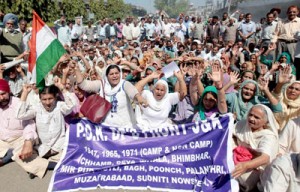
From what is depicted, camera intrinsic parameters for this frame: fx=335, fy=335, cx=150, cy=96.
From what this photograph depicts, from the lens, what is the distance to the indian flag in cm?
477

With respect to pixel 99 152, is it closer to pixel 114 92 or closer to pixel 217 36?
pixel 114 92

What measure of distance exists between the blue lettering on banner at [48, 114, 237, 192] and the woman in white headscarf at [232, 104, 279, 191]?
0.21m

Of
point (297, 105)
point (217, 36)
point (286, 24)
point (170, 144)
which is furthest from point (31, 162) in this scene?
point (217, 36)

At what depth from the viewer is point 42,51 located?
482 centimetres

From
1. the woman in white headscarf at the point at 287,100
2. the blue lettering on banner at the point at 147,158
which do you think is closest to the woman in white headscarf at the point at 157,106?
the blue lettering on banner at the point at 147,158

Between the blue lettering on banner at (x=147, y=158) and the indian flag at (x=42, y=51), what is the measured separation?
1000 millimetres

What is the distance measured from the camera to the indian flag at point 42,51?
4766mm

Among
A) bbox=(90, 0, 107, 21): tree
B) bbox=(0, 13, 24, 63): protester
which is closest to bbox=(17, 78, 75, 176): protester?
bbox=(0, 13, 24, 63): protester

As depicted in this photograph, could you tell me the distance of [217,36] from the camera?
13219 millimetres

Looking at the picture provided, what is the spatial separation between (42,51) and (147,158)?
86.2 inches

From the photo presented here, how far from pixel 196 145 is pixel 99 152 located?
1.21 meters

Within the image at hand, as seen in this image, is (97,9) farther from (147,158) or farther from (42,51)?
(147,158)

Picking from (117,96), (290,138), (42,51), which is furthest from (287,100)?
(42,51)

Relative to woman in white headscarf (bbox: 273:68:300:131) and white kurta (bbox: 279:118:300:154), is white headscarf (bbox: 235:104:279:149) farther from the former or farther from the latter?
woman in white headscarf (bbox: 273:68:300:131)
